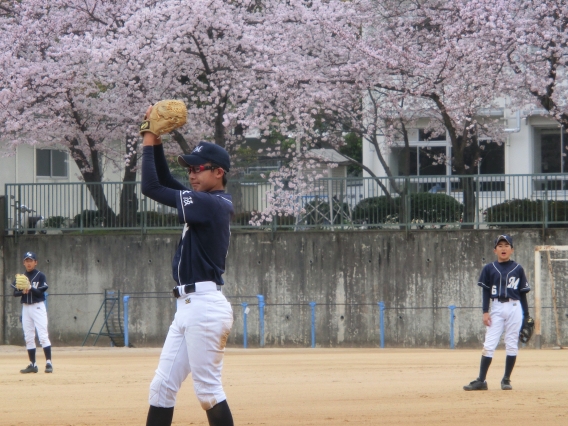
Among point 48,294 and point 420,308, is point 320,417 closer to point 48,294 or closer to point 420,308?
point 420,308

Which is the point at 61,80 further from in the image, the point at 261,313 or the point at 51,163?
the point at 51,163

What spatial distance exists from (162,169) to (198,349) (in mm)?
1324

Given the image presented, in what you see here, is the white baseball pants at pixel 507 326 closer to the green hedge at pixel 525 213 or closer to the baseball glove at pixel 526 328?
the baseball glove at pixel 526 328

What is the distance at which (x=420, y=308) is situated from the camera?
21031mm

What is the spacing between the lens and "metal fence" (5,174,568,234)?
70.0 ft

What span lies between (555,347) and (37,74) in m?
14.5

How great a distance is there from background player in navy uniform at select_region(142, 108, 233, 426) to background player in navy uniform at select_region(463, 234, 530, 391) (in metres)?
5.80

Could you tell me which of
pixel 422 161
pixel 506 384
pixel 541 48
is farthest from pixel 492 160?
pixel 506 384

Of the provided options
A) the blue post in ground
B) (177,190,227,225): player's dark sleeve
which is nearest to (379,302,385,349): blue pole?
the blue post in ground

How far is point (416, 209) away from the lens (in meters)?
21.9

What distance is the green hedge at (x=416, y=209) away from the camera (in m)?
21.6

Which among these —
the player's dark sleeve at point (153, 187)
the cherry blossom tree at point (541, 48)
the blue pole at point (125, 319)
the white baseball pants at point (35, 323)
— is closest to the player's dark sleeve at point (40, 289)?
the white baseball pants at point (35, 323)

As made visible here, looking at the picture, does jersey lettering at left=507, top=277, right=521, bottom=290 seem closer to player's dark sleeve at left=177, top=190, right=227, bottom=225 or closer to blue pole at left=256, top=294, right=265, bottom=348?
player's dark sleeve at left=177, top=190, right=227, bottom=225

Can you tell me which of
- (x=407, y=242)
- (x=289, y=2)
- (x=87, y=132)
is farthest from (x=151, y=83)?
(x=407, y=242)
